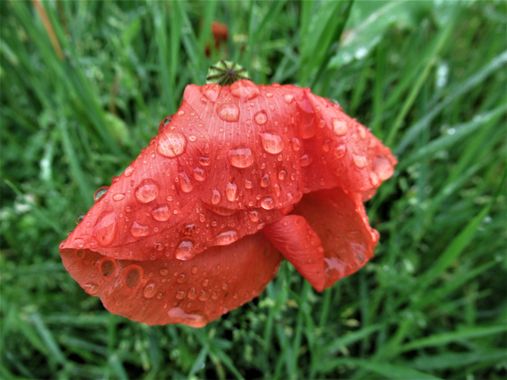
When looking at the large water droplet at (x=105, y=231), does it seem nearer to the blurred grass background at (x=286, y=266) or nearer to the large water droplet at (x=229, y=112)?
the large water droplet at (x=229, y=112)

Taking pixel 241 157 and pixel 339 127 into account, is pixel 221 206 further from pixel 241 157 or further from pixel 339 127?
pixel 339 127

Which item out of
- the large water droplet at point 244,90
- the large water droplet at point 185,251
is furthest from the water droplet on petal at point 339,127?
the large water droplet at point 185,251

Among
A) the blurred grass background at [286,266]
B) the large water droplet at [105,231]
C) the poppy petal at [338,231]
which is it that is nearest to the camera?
the large water droplet at [105,231]

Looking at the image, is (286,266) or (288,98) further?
(286,266)

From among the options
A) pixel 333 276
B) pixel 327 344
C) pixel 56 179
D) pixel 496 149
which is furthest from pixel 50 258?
pixel 496 149

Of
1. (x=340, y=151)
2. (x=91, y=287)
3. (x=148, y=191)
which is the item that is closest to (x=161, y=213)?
(x=148, y=191)

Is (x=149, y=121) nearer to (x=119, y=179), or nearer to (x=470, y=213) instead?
(x=119, y=179)

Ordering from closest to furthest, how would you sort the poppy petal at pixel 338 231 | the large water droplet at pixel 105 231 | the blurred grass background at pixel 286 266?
1. the large water droplet at pixel 105 231
2. the poppy petal at pixel 338 231
3. the blurred grass background at pixel 286 266
